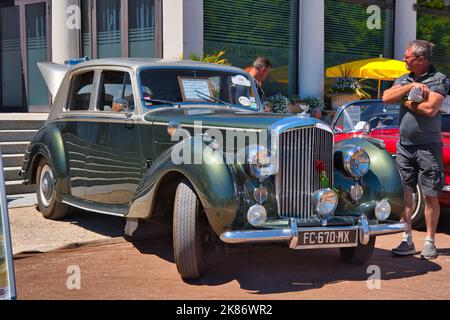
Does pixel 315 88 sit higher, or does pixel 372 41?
pixel 372 41

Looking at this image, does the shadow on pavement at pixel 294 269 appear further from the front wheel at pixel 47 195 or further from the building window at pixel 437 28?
the building window at pixel 437 28

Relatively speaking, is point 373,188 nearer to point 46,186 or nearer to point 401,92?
point 401,92

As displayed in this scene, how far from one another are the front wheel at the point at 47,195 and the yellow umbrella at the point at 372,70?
26.1ft

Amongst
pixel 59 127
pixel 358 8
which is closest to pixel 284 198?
pixel 59 127

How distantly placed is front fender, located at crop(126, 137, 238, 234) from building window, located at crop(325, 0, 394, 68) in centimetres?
1062

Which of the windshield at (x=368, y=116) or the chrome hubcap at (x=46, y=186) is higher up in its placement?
the windshield at (x=368, y=116)

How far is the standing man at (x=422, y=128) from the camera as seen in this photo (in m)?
4.94

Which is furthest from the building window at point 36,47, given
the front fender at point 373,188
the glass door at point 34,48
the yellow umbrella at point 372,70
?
the front fender at point 373,188

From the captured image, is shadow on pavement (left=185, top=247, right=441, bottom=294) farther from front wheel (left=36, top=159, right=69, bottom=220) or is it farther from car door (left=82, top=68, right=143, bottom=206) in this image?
front wheel (left=36, top=159, right=69, bottom=220)

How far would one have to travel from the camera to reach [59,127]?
6.18m

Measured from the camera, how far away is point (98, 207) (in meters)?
5.46
